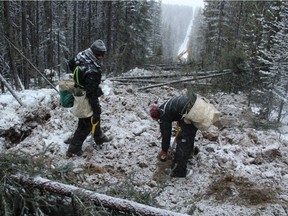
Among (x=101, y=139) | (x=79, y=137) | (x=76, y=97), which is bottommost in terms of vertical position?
(x=101, y=139)

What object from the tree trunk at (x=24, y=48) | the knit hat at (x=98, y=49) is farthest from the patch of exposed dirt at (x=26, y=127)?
the tree trunk at (x=24, y=48)

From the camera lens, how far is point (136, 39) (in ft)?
112

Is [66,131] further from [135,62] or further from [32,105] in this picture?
[135,62]

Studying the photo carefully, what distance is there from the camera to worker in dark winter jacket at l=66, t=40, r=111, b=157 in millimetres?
6051

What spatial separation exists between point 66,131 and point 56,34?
104 feet

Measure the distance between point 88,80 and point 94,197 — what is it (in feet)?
10.3

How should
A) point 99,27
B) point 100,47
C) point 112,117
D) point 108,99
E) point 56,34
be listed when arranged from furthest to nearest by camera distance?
point 99,27
point 56,34
point 108,99
point 112,117
point 100,47

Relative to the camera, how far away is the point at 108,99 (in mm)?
9242

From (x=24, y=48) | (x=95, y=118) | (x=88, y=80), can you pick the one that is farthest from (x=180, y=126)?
(x=24, y=48)

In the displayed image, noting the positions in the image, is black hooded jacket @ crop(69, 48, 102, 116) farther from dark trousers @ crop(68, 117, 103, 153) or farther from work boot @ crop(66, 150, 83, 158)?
work boot @ crop(66, 150, 83, 158)

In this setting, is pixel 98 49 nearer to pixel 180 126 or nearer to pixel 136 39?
pixel 180 126

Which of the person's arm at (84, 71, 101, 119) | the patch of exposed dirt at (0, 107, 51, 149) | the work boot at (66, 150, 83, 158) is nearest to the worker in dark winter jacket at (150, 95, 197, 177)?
the person's arm at (84, 71, 101, 119)

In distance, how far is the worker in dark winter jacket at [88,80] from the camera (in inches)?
238

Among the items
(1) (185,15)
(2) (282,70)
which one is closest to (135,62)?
(2) (282,70)
